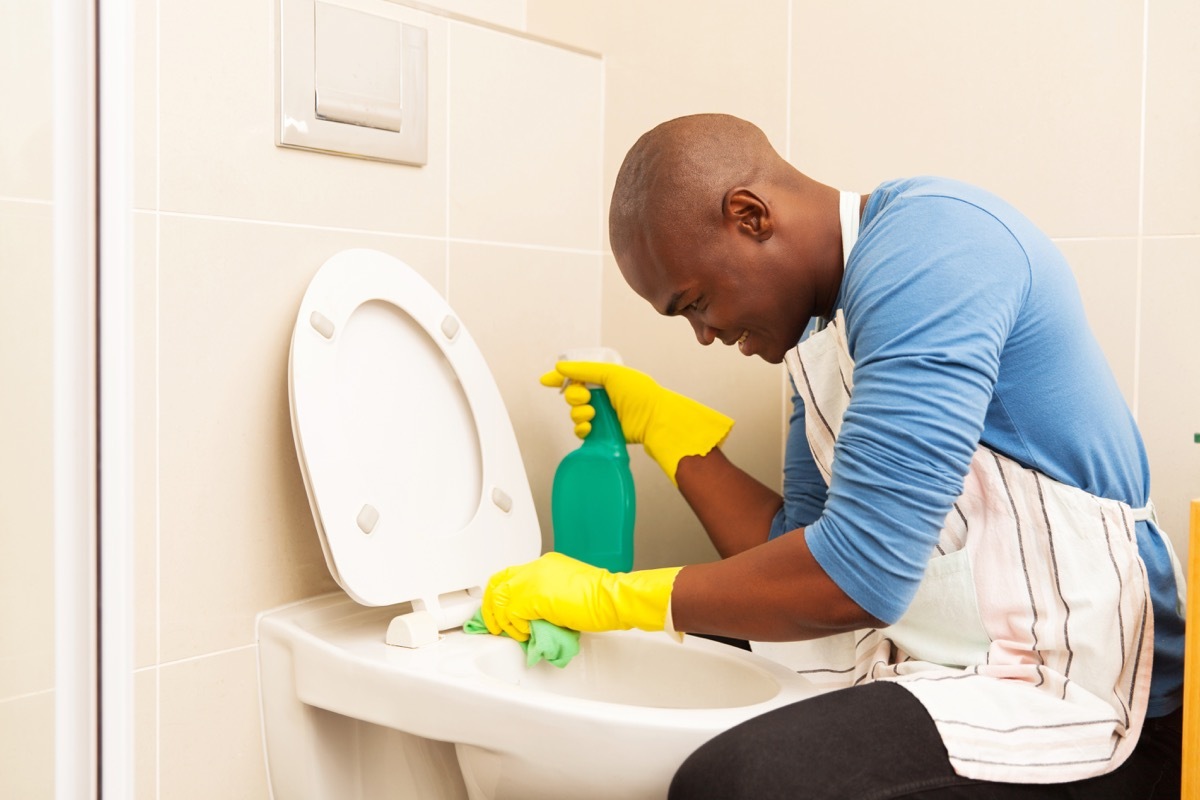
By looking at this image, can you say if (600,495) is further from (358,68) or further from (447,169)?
(358,68)

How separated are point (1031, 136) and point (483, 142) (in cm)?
69

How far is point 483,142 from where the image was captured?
1.42 m

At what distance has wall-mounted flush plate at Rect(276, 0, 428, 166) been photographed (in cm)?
118

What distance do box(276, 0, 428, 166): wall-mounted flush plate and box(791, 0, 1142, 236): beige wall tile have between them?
50 cm

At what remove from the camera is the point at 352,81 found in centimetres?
123

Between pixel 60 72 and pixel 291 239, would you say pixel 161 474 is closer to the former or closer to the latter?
pixel 291 239

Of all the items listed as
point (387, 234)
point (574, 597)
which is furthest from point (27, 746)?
point (387, 234)

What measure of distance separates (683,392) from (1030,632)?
0.70 m

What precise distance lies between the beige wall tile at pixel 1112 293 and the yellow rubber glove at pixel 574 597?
0.56 meters

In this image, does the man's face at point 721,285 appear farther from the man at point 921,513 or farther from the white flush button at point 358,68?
the white flush button at point 358,68

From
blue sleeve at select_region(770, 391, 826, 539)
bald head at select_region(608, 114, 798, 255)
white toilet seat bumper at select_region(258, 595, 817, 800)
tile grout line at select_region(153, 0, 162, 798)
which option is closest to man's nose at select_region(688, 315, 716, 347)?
bald head at select_region(608, 114, 798, 255)

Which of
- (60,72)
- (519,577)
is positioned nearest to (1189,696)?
(519,577)

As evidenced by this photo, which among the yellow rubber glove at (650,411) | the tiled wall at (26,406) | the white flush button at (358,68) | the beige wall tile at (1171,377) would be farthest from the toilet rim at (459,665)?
the white flush button at (358,68)

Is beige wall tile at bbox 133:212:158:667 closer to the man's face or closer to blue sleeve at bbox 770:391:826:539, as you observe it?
the man's face
